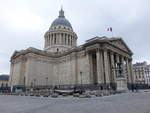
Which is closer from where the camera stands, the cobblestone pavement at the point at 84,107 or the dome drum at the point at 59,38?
the cobblestone pavement at the point at 84,107

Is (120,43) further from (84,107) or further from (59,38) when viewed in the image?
(84,107)

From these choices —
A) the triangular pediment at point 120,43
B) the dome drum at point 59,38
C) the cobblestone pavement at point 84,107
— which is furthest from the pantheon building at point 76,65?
the cobblestone pavement at point 84,107

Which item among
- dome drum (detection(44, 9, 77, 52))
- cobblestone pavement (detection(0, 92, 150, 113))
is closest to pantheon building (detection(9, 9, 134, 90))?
dome drum (detection(44, 9, 77, 52))

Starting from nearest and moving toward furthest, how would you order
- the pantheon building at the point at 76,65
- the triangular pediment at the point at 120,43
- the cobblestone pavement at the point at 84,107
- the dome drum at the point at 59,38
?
the cobblestone pavement at the point at 84,107, the pantheon building at the point at 76,65, the triangular pediment at the point at 120,43, the dome drum at the point at 59,38

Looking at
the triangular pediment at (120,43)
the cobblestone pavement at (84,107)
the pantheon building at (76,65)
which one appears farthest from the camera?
the triangular pediment at (120,43)

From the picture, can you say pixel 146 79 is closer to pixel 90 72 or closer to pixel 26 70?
pixel 90 72

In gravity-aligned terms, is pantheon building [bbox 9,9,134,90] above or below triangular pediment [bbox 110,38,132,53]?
below

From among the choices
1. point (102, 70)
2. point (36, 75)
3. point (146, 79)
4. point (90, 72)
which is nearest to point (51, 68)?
point (36, 75)

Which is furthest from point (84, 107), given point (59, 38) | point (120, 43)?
point (59, 38)

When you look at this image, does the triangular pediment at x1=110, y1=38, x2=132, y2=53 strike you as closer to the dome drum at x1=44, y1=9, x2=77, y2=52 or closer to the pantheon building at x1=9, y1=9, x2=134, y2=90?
the pantheon building at x1=9, y1=9, x2=134, y2=90

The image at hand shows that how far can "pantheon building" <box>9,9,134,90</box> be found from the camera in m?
44.9

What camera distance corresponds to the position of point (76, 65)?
5381 centimetres

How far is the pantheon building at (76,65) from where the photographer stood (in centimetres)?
4488

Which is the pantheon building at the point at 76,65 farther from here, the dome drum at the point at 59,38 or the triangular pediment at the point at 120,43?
the dome drum at the point at 59,38
